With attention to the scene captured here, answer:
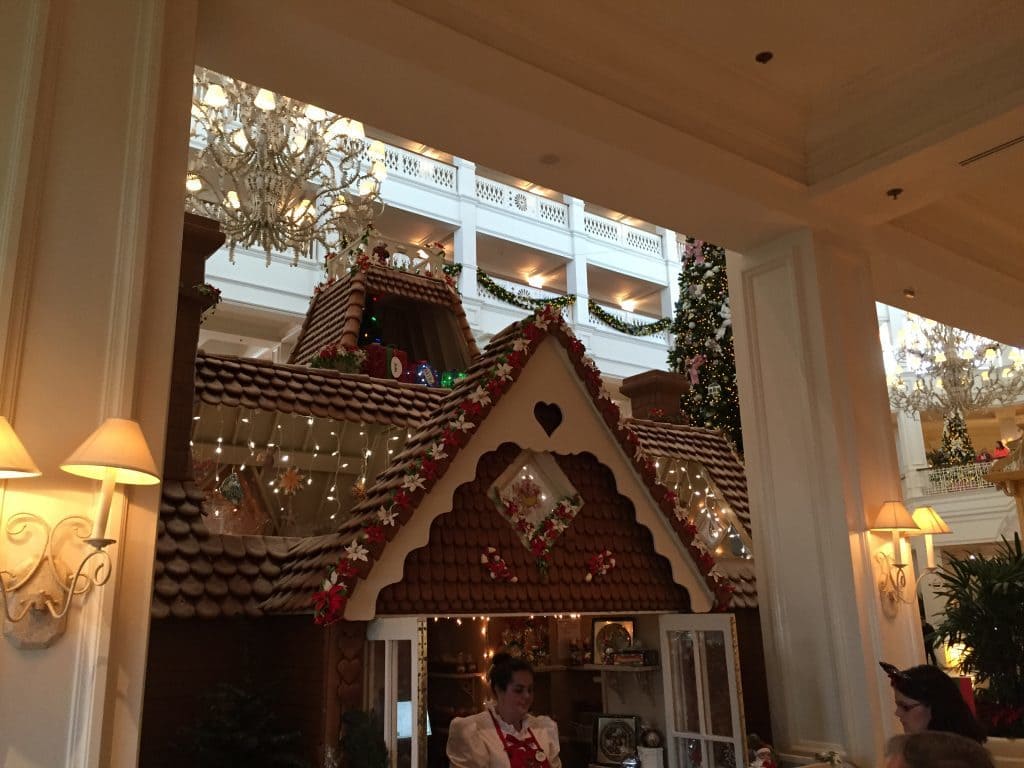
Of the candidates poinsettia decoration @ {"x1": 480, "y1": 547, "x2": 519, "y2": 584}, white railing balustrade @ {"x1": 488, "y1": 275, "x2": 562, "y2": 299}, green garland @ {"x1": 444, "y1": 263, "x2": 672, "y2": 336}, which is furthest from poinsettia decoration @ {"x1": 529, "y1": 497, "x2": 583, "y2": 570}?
white railing balustrade @ {"x1": 488, "y1": 275, "x2": 562, "y2": 299}

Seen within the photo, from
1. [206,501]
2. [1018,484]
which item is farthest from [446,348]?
[1018,484]

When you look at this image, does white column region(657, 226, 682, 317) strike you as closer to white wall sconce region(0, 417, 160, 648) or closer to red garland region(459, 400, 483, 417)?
red garland region(459, 400, 483, 417)

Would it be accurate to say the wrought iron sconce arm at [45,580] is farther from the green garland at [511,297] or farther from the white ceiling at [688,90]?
the green garland at [511,297]

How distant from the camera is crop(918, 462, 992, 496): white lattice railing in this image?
74.0 ft

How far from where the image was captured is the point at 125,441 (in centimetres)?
278

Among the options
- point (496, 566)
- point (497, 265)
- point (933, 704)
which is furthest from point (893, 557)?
point (497, 265)

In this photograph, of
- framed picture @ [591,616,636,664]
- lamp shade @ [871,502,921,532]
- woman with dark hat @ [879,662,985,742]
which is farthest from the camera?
framed picture @ [591,616,636,664]

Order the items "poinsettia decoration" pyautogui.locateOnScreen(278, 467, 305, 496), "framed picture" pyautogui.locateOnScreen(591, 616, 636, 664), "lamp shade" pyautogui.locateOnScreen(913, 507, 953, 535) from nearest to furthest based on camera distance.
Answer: "lamp shade" pyautogui.locateOnScreen(913, 507, 953, 535)
"poinsettia decoration" pyautogui.locateOnScreen(278, 467, 305, 496)
"framed picture" pyautogui.locateOnScreen(591, 616, 636, 664)

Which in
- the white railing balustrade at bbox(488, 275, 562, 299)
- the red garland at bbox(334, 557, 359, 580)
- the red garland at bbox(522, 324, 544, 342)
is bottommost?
the red garland at bbox(334, 557, 359, 580)

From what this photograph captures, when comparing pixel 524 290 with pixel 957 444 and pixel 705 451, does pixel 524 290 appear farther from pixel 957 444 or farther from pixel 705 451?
pixel 705 451

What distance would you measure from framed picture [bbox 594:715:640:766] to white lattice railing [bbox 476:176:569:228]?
53.2ft

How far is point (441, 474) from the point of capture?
4793mm

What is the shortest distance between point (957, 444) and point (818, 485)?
2124cm

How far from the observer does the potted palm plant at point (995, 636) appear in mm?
6496
